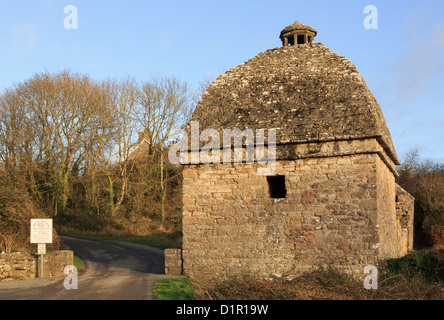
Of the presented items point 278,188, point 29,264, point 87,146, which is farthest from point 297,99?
point 87,146

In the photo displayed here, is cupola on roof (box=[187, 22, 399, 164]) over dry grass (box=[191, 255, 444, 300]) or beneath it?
over

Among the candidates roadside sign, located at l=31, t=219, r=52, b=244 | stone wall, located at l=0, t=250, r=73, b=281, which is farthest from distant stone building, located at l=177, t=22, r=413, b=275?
roadside sign, located at l=31, t=219, r=52, b=244

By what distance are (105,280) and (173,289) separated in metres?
3.45

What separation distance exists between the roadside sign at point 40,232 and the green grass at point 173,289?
4208mm

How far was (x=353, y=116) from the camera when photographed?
11.3 meters

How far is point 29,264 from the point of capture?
13445mm

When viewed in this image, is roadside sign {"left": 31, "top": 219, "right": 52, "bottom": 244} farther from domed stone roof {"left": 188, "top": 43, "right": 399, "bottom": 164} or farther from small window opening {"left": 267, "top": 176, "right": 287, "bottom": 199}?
small window opening {"left": 267, "top": 176, "right": 287, "bottom": 199}

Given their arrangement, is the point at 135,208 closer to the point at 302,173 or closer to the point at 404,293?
the point at 302,173

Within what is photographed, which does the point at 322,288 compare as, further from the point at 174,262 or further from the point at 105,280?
the point at 105,280

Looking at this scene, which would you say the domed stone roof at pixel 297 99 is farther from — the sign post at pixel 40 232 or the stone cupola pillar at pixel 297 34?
the sign post at pixel 40 232

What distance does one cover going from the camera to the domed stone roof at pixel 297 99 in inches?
444

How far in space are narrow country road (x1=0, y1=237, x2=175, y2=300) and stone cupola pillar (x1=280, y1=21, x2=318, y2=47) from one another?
8872mm

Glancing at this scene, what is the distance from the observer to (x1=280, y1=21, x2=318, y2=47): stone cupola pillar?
48.1 ft

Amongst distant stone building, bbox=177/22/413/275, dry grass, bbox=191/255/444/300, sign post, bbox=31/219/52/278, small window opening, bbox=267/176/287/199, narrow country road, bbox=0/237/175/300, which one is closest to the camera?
dry grass, bbox=191/255/444/300
